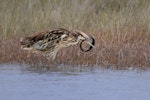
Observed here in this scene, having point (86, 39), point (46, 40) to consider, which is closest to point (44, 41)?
point (46, 40)

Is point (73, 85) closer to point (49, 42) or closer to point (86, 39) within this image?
point (49, 42)

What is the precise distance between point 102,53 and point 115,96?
106 inches

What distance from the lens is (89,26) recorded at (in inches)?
505

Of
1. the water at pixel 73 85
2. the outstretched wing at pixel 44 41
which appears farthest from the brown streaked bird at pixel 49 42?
the water at pixel 73 85

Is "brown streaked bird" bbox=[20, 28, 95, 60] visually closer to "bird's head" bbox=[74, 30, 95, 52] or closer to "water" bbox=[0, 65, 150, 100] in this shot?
"bird's head" bbox=[74, 30, 95, 52]

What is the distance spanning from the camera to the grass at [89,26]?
1045cm

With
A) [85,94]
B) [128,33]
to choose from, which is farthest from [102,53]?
[85,94]

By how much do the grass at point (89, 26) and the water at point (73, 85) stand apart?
0.65 metres

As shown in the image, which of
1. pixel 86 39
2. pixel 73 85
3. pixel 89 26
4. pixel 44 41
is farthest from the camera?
pixel 89 26

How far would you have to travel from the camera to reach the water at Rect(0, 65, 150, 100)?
800 cm

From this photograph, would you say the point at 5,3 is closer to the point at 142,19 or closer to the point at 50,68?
the point at 142,19

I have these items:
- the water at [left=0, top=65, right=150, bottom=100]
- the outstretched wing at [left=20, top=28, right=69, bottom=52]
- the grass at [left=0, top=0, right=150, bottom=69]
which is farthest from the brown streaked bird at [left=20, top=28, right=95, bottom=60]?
the water at [left=0, top=65, right=150, bottom=100]

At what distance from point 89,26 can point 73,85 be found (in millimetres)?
4241

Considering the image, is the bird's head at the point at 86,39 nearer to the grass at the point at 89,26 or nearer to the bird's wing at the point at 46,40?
the grass at the point at 89,26
